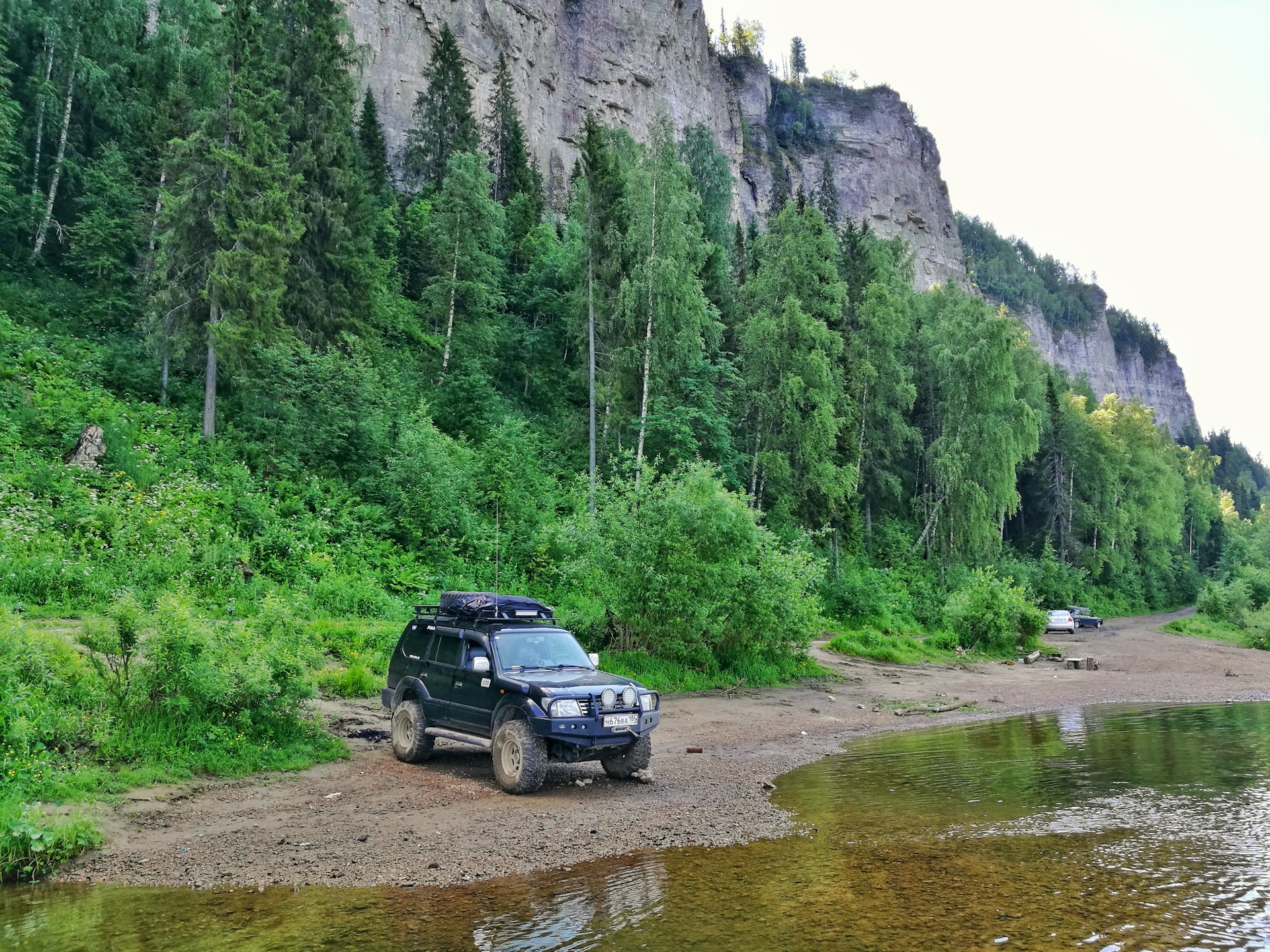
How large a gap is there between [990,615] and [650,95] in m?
70.6

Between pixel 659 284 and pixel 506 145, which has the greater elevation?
pixel 506 145

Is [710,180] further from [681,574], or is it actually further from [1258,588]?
[1258,588]

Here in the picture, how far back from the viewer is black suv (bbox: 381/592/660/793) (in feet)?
33.5

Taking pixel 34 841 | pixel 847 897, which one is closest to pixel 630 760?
pixel 847 897

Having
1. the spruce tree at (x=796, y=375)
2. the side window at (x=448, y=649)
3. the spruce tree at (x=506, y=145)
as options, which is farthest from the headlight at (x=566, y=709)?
the spruce tree at (x=506, y=145)

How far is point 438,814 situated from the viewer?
370 inches

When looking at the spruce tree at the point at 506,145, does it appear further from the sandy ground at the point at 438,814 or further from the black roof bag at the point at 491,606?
the sandy ground at the point at 438,814

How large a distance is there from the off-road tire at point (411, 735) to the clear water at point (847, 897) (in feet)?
15.8

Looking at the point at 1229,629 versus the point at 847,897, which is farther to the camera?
the point at 1229,629

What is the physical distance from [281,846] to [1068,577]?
6235 cm

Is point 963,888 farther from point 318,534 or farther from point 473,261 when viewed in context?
point 473,261

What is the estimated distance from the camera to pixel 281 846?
26.7 ft

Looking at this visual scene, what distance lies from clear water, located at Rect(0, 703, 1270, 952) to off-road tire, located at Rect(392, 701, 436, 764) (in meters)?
4.80

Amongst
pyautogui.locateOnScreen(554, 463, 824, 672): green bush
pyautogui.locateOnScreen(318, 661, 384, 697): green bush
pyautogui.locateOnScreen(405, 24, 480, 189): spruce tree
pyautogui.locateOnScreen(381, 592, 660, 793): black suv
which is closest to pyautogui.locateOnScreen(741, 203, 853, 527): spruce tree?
pyautogui.locateOnScreen(554, 463, 824, 672): green bush
